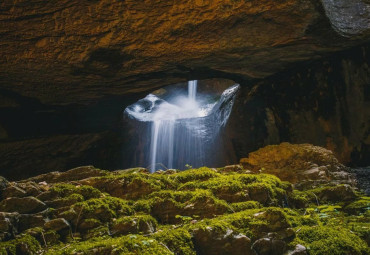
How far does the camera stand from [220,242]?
2.34 meters

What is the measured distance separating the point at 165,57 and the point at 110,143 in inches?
268

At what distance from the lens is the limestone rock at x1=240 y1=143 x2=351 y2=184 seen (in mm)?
5766

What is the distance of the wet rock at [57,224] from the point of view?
8.50ft

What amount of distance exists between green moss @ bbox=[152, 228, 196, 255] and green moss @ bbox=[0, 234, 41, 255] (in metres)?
1.07

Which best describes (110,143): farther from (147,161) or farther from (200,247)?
(200,247)

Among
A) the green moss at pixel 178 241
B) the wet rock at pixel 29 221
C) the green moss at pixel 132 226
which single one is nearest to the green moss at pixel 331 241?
the green moss at pixel 178 241

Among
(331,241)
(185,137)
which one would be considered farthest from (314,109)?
(331,241)

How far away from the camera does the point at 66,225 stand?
2650 mm

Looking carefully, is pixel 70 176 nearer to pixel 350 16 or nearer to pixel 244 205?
pixel 244 205

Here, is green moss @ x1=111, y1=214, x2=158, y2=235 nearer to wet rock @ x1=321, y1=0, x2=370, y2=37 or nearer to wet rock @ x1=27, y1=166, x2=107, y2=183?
wet rock @ x1=27, y1=166, x2=107, y2=183

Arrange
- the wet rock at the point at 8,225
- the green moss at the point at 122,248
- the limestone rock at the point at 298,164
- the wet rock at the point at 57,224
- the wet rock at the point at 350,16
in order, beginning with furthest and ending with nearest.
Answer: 1. the wet rock at the point at 350,16
2. the limestone rock at the point at 298,164
3. the wet rock at the point at 57,224
4. the wet rock at the point at 8,225
5. the green moss at the point at 122,248

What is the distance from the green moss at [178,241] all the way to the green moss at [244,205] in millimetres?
912

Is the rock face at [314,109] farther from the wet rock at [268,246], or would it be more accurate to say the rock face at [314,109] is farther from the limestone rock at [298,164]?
the wet rock at [268,246]

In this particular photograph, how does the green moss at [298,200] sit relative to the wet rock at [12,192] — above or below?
below
